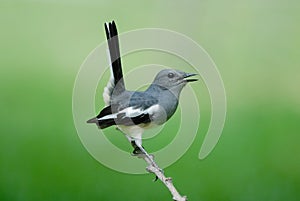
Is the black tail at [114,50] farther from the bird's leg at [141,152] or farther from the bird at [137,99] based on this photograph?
the bird's leg at [141,152]

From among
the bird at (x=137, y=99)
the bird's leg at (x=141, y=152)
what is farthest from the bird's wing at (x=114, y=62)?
the bird's leg at (x=141, y=152)

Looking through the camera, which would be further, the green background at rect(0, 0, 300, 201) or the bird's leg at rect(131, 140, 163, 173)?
the green background at rect(0, 0, 300, 201)

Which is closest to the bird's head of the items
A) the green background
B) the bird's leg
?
the bird's leg

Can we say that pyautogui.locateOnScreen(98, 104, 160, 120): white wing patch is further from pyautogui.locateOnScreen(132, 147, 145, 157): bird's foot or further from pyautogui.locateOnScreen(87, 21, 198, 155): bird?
pyautogui.locateOnScreen(132, 147, 145, 157): bird's foot

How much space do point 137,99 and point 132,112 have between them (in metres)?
0.03

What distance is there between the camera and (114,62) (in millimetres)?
913

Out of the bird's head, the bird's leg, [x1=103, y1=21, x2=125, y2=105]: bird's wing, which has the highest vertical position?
[x1=103, y1=21, x2=125, y2=105]: bird's wing

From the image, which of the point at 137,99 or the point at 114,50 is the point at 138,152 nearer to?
the point at 137,99

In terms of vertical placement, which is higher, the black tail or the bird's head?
the black tail

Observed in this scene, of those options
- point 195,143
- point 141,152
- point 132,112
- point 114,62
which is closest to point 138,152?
point 141,152

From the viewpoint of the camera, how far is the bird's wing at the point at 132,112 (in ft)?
3.03

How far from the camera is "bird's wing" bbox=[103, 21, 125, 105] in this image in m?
0.91

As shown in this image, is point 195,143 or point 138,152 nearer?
point 138,152

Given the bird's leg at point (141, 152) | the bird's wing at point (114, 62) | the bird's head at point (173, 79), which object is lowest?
the bird's leg at point (141, 152)
